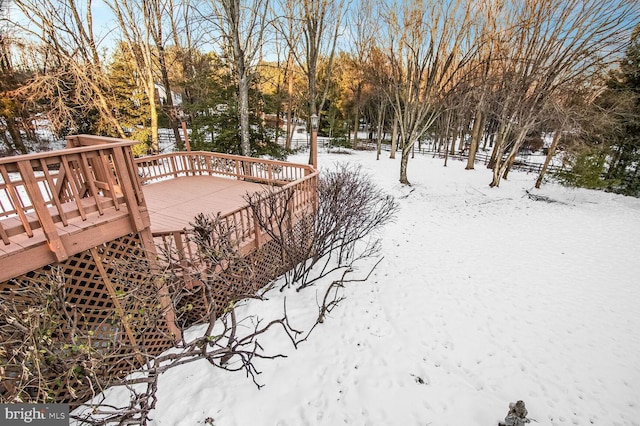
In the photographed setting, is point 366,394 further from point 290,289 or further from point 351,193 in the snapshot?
point 351,193

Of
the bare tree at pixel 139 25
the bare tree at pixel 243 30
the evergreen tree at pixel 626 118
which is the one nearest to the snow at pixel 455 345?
the bare tree at pixel 243 30

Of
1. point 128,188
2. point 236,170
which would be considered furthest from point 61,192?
point 236,170

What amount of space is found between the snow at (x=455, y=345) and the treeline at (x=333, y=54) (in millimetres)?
6689

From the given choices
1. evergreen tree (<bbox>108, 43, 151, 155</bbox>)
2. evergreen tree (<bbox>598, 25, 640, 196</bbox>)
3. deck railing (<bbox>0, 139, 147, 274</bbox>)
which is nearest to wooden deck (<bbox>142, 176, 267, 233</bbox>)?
deck railing (<bbox>0, 139, 147, 274</bbox>)

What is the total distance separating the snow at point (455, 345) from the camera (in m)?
3.47

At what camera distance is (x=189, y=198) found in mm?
7004

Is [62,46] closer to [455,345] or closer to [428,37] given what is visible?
[428,37]

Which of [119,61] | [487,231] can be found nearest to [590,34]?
[487,231]

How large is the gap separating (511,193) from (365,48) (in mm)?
12067

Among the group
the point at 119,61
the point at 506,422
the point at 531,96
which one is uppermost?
the point at 119,61

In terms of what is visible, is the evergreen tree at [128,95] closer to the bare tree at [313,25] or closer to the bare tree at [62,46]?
the bare tree at [62,46]

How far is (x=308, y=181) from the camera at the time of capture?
6.63 m

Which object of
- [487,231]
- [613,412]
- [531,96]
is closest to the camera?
[613,412]
